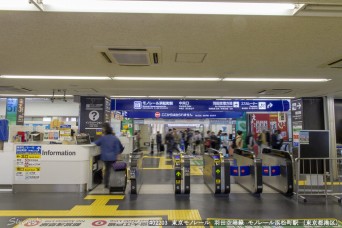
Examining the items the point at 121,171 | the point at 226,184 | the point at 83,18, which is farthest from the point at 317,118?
the point at 83,18

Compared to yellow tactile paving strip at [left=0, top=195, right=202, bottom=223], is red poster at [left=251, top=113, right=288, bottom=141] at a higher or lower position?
higher

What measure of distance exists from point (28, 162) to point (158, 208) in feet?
10.8

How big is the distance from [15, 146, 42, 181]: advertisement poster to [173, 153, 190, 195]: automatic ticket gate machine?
308 centimetres

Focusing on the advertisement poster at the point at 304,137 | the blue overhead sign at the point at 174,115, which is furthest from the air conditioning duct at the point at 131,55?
the blue overhead sign at the point at 174,115

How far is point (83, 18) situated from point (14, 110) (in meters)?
9.61

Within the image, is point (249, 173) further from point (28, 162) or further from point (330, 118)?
point (28, 162)

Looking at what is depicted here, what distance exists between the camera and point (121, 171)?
626cm

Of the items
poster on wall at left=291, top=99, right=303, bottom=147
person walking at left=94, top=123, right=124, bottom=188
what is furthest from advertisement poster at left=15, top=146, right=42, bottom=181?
poster on wall at left=291, top=99, right=303, bottom=147

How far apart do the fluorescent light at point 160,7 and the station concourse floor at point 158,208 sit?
294 cm

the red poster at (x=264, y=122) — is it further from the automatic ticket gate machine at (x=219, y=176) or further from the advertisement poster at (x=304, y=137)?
the automatic ticket gate machine at (x=219, y=176)

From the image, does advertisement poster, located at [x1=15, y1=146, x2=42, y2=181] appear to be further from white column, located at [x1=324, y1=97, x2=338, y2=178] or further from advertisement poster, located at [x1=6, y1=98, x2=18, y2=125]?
white column, located at [x1=324, y1=97, x2=338, y2=178]

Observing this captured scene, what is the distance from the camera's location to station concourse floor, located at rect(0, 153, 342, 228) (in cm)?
429

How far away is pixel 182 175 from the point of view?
21.1ft

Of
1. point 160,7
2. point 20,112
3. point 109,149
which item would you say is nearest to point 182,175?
point 109,149
